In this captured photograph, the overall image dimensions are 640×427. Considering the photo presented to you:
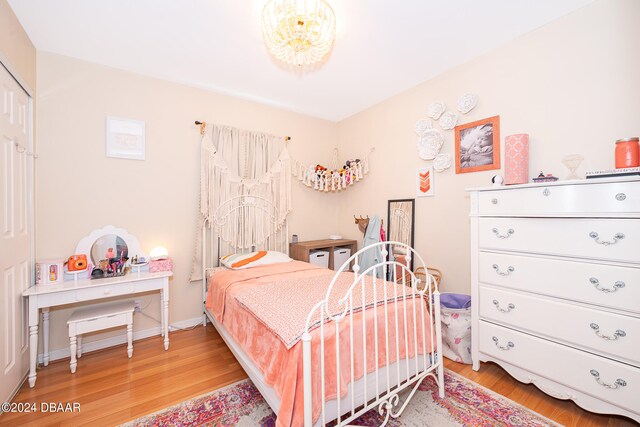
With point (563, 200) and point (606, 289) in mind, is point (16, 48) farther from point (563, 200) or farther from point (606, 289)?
point (606, 289)

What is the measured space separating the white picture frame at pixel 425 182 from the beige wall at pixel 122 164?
2259 mm

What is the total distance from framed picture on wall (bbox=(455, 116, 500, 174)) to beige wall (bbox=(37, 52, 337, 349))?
2.58 metres

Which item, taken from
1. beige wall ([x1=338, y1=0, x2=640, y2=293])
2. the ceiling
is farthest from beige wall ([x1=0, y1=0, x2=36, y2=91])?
beige wall ([x1=338, y1=0, x2=640, y2=293])

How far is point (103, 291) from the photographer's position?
237cm

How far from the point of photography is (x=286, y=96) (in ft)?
11.6

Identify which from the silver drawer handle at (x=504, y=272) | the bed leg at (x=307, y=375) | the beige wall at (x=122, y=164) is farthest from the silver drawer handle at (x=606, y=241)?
the beige wall at (x=122, y=164)

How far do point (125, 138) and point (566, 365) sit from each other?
4.26 metres

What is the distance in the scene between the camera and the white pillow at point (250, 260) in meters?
2.97

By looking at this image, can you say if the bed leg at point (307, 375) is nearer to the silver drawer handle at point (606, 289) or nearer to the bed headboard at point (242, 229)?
the silver drawer handle at point (606, 289)

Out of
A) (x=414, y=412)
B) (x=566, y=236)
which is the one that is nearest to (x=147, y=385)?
(x=414, y=412)

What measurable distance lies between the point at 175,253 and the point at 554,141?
3.88 metres

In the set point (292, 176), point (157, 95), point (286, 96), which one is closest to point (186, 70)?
point (157, 95)

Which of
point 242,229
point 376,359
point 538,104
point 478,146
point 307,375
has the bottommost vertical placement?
point 376,359

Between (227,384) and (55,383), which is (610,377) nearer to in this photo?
(227,384)
